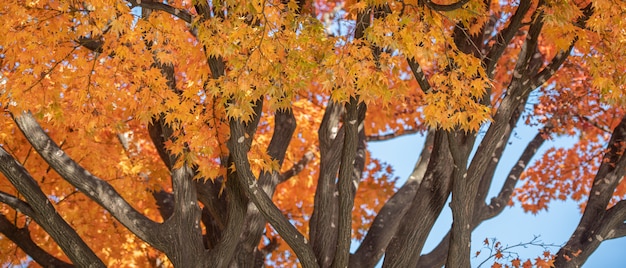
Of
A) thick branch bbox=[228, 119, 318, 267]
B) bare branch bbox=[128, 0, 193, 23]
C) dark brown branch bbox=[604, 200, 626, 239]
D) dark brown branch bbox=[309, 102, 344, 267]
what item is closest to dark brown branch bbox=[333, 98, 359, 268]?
thick branch bbox=[228, 119, 318, 267]

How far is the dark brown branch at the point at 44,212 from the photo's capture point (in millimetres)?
8523

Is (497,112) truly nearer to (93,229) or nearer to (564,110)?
(564,110)

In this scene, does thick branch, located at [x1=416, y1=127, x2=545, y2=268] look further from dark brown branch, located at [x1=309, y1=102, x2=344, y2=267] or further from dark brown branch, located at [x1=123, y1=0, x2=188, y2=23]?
dark brown branch, located at [x1=123, y1=0, x2=188, y2=23]

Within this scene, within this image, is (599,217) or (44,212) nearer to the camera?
(44,212)

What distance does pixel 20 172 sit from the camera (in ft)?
28.0

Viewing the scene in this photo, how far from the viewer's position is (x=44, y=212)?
8586 millimetres

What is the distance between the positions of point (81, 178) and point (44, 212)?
550 millimetres

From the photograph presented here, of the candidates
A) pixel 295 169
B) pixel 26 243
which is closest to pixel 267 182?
pixel 295 169

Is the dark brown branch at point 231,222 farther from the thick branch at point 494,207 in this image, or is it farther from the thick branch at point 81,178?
the thick branch at point 494,207

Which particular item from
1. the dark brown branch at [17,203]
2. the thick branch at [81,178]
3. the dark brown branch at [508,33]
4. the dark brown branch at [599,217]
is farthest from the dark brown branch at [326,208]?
the dark brown branch at [17,203]

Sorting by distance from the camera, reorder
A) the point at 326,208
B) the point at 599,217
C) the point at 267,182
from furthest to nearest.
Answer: the point at 267,182
the point at 599,217
the point at 326,208

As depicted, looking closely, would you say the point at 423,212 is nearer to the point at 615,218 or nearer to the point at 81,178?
the point at 615,218

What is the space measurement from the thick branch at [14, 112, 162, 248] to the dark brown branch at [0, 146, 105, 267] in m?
0.30

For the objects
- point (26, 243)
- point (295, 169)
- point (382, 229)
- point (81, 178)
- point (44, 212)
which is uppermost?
point (295, 169)
